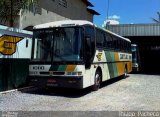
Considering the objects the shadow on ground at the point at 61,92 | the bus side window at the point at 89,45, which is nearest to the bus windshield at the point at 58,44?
the bus side window at the point at 89,45

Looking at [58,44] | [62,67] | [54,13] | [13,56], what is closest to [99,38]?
[58,44]

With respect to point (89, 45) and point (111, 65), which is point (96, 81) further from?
point (111, 65)

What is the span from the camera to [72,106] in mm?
10344

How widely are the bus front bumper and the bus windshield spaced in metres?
0.71

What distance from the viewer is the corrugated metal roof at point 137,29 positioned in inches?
1064

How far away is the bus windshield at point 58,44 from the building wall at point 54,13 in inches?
202

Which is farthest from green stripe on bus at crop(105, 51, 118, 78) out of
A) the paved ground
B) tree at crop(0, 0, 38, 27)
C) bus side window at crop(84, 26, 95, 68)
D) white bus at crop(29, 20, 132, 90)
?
tree at crop(0, 0, 38, 27)

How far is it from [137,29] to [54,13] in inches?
324

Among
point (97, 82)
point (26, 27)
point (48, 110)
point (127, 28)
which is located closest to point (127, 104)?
point (48, 110)

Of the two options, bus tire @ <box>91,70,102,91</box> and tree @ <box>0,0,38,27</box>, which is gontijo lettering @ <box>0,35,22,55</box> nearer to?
tree @ <box>0,0,38,27</box>

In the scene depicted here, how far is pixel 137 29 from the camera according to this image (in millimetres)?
27688

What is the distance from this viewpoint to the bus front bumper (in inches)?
484

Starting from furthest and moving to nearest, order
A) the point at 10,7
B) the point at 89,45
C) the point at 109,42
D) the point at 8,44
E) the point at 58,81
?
the point at 109,42, the point at 10,7, the point at 8,44, the point at 89,45, the point at 58,81

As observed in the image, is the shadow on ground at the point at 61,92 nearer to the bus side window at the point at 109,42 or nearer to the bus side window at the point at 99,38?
the bus side window at the point at 99,38
